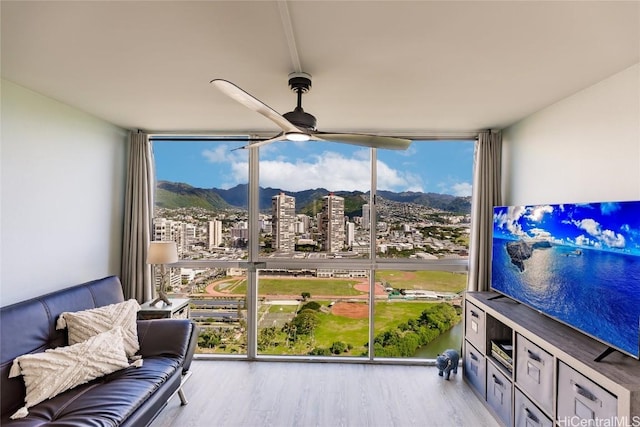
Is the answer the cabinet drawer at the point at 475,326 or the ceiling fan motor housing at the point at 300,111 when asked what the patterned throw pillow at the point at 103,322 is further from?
the cabinet drawer at the point at 475,326

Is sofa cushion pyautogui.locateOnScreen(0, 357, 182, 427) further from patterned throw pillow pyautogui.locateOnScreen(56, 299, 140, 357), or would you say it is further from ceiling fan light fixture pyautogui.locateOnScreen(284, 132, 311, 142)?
ceiling fan light fixture pyautogui.locateOnScreen(284, 132, 311, 142)

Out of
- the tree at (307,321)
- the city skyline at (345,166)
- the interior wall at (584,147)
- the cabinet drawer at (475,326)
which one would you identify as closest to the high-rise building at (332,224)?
the city skyline at (345,166)

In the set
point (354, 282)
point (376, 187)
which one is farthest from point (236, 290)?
point (376, 187)

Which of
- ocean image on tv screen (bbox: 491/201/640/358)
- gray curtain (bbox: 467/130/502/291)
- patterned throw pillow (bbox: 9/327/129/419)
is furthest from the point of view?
gray curtain (bbox: 467/130/502/291)

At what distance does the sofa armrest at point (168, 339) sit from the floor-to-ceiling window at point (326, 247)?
90 centimetres

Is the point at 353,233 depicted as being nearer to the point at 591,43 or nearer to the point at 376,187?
the point at 376,187

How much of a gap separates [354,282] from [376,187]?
105 cm

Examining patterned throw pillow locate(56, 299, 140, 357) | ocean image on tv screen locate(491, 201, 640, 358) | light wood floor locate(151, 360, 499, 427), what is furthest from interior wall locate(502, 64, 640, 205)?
patterned throw pillow locate(56, 299, 140, 357)

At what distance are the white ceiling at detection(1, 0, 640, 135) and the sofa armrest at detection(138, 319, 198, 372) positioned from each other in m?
1.80

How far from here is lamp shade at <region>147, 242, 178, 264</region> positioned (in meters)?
2.99

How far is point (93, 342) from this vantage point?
7.03 feet

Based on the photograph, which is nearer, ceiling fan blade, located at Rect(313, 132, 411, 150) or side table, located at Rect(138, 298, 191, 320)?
ceiling fan blade, located at Rect(313, 132, 411, 150)

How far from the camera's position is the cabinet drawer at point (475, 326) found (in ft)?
8.75

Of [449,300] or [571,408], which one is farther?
[449,300]
